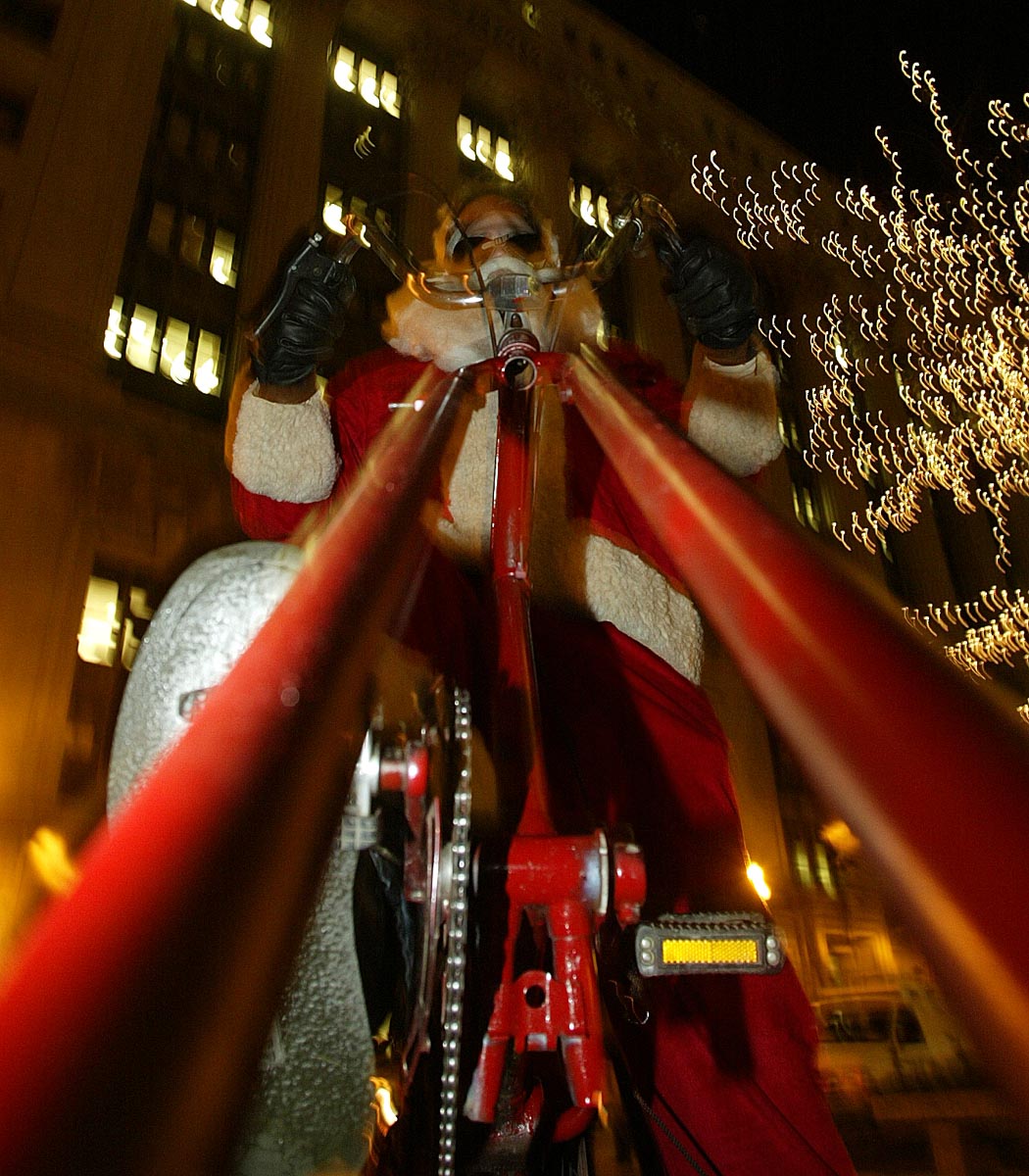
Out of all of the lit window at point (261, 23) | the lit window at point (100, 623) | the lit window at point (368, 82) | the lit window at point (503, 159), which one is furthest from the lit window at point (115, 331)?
the lit window at point (503, 159)

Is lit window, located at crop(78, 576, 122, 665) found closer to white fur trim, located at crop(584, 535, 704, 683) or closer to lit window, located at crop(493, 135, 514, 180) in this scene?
white fur trim, located at crop(584, 535, 704, 683)

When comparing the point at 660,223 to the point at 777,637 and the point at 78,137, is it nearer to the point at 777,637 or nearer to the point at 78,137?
the point at 777,637

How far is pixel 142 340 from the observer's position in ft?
27.1

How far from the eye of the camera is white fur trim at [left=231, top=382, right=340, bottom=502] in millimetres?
1594

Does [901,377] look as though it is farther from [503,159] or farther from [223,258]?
[223,258]

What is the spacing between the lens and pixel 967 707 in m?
0.31

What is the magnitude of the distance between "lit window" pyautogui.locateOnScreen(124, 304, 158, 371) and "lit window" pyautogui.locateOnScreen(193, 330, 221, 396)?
41 centimetres

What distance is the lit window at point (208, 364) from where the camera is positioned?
8391 mm

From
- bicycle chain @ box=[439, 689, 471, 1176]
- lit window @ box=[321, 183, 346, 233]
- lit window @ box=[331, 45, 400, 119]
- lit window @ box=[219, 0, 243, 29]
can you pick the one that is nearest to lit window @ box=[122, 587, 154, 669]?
lit window @ box=[321, 183, 346, 233]

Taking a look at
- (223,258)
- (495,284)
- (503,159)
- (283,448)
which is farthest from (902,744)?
(503,159)

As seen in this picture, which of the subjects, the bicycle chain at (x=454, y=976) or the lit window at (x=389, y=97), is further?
the lit window at (x=389, y=97)

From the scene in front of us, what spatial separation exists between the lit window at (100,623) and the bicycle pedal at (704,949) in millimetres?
7000

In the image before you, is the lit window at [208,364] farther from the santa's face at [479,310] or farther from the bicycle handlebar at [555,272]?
the bicycle handlebar at [555,272]

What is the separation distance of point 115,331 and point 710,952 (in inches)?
352
